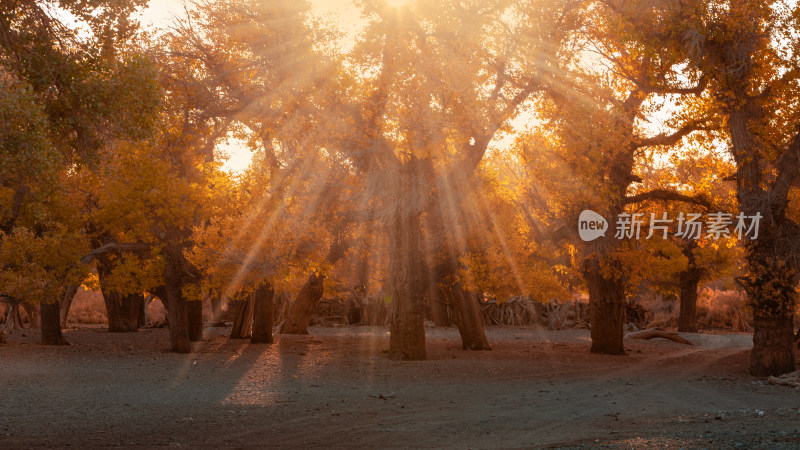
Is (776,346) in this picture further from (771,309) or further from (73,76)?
(73,76)

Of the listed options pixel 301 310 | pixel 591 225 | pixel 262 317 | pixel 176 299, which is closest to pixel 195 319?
pixel 262 317

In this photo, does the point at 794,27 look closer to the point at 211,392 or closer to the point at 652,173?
the point at 652,173

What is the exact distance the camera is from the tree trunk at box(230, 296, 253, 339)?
26906 millimetres

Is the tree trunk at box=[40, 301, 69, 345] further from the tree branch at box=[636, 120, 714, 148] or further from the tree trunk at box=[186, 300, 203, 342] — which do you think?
the tree branch at box=[636, 120, 714, 148]

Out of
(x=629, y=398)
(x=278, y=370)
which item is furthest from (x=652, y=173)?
(x=278, y=370)

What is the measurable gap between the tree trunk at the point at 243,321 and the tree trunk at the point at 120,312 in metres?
5.90

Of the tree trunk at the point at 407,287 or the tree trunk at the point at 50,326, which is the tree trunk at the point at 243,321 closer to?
the tree trunk at the point at 50,326

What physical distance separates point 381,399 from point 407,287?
5.70m

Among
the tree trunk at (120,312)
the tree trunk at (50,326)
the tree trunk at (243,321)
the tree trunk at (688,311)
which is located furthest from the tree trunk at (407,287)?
the tree trunk at (688,311)

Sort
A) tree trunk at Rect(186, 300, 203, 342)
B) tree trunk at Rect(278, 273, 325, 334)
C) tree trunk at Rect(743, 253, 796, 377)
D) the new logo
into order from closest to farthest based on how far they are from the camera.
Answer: tree trunk at Rect(743, 253, 796, 377) → the new logo → tree trunk at Rect(186, 300, 203, 342) → tree trunk at Rect(278, 273, 325, 334)

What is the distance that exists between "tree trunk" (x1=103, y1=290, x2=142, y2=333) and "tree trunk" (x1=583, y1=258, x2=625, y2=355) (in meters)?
18.8

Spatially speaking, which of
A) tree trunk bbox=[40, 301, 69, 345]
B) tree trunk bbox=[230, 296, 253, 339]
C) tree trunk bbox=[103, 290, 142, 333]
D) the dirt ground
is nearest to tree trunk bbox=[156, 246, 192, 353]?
the dirt ground

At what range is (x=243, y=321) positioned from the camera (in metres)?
26.9

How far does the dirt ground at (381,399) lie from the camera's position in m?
9.13
